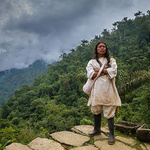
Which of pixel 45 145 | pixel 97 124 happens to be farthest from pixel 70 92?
pixel 45 145

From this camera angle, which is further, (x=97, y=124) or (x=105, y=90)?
(x=97, y=124)

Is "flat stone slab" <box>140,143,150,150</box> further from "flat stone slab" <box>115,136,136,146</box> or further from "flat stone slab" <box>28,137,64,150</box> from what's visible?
"flat stone slab" <box>28,137,64,150</box>

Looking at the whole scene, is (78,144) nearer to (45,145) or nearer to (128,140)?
(45,145)

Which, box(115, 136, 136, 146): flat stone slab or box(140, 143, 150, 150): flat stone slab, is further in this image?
box(115, 136, 136, 146): flat stone slab

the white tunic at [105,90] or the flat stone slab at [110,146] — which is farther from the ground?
the white tunic at [105,90]

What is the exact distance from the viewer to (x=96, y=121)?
2320mm

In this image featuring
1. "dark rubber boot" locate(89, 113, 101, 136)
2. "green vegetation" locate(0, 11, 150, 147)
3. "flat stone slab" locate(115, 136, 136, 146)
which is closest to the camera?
"flat stone slab" locate(115, 136, 136, 146)

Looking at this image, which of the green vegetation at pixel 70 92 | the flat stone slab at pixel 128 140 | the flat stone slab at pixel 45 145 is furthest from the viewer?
the green vegetation at pixel 70 92

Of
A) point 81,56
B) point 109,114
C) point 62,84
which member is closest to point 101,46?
point 109,114

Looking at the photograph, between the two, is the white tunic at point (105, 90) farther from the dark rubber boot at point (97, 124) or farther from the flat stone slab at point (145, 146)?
the flat stone slab at point (145, 146)

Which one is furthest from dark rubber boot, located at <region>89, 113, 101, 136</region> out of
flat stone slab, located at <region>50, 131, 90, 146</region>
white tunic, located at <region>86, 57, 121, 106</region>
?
white tunic, located at <region>86, 57, 121, 106</region>

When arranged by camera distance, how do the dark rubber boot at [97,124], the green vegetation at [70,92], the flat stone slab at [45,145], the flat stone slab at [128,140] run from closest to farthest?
1. the flat stone slab at [45,145]
2. the flat stone slab at [128,140]
3. the dark rubber boot at [97,124]
4. the green vegetation at [70,92]

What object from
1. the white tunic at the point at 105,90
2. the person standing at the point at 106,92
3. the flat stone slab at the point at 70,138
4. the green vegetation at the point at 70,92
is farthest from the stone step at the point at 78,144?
the green vegetation at the point at 70,92

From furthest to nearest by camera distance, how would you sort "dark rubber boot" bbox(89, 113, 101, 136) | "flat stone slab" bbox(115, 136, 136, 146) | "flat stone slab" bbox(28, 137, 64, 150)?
"dark rubber boot" bbox(89, 113, 101, 136) → "flat stone slab" bbox(115, 136, 136, 146) → "flat stone slab" bbox(28, 137, 64, 150)
